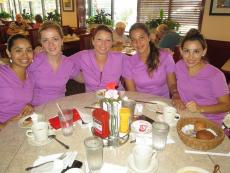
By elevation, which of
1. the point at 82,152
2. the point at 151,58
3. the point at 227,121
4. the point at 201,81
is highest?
the point at 151,58

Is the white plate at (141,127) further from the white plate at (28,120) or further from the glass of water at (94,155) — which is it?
the white plate at (28,120)

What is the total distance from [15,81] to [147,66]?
116 cm

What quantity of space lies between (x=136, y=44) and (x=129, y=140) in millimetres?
1089

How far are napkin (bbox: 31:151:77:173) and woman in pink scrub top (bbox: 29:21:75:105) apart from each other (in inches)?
40.2

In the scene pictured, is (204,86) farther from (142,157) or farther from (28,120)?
(28,120)

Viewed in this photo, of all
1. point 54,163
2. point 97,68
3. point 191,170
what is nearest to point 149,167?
point 191,170

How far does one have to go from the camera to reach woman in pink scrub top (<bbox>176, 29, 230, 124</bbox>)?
155 cm

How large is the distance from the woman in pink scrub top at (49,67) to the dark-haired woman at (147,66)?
2.04 feet

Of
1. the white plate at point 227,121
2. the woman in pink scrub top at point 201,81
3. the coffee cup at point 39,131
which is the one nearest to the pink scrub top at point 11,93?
the coffee cup at point 39,131

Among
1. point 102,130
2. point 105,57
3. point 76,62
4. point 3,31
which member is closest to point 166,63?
point 105,57

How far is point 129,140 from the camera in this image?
3.85 ft

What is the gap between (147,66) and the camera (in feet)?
6.55

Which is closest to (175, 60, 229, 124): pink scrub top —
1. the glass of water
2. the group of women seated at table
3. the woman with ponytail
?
the group of women seated at table

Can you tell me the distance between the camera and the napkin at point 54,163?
943 mm
